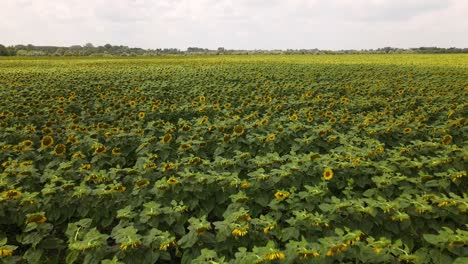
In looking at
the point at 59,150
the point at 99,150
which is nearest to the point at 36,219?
the point at 99,150

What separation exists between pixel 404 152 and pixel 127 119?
235 inches

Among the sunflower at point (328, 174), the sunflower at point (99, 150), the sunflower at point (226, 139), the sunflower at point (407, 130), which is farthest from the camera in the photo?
the sunflower at point (407, 130)

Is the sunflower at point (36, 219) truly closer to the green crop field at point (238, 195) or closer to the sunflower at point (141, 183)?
the green crop field at point (238, 195)

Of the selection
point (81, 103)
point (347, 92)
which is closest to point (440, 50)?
point (347, 92)

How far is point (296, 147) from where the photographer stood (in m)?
6.09

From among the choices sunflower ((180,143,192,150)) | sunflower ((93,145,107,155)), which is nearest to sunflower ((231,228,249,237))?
sunflower ((180,143,192,150))

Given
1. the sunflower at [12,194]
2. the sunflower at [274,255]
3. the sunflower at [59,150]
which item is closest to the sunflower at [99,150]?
the sunflower at [59,150]

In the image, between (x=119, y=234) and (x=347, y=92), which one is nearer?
(x=119, y=234)

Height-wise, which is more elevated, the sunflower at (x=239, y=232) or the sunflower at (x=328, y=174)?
the sunflower at (x=328, y=174)

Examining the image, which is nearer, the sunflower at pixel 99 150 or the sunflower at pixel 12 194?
the sunflower at pixel 12 194

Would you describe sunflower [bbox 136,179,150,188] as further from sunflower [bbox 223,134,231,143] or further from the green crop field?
sunflower [bbox 223,134,231,143]

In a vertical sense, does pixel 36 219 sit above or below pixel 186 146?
below

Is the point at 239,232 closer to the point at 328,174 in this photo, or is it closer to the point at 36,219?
the point at 328,174

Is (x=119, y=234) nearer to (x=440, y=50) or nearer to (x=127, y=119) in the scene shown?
(x=127, y=119)
